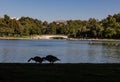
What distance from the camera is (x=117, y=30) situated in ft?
653
